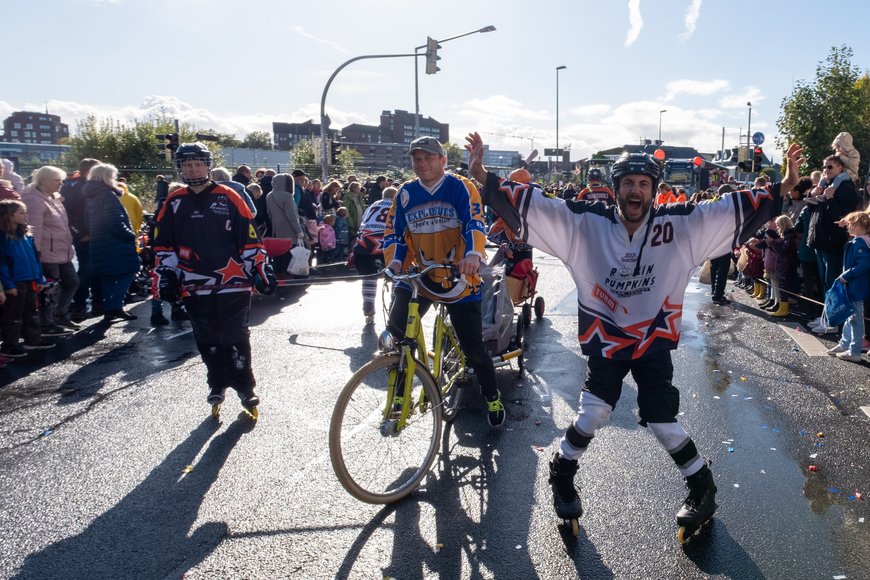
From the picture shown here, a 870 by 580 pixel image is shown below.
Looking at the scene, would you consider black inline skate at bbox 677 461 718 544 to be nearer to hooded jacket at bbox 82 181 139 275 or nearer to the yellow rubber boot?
the yellow rubber boot

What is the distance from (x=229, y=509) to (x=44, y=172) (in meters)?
6.18

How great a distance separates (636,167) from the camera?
3.19m

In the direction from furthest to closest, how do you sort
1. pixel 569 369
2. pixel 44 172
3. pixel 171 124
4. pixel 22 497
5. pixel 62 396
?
pixel 171 124 → pixel 44 172 → pixel 569 369 → pixel 62 396 → pixel 22 497

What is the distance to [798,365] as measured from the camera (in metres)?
6.81

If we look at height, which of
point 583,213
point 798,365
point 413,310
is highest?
point 583,213

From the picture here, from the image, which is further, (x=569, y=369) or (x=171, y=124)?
(x=171, y=124)

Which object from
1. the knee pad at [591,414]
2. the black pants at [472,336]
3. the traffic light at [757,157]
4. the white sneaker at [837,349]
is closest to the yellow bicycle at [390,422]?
the black pants at [472,336]

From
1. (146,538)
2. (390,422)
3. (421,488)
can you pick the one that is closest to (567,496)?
(421,488)

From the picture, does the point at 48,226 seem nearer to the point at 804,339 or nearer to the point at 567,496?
the point at 567,496

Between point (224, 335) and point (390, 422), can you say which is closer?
point (390, 422)

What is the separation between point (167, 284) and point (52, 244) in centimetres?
431

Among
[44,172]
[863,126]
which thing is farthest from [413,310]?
[863,126]

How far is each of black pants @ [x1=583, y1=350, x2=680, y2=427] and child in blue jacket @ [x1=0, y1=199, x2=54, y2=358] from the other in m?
6.51

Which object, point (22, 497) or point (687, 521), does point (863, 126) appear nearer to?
point (687, 521)
